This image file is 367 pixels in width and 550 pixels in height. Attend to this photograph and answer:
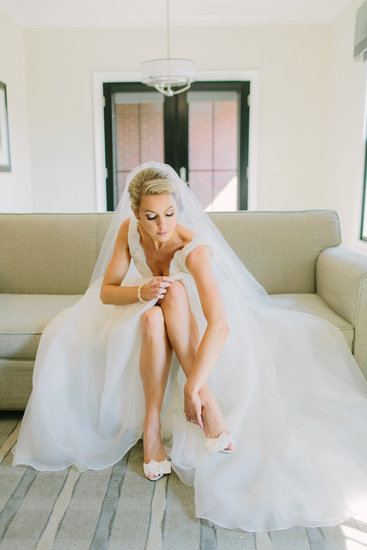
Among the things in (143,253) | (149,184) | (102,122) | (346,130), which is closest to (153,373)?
(143,253)

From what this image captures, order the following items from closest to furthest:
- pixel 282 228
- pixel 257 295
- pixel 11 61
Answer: pixel 257 295 → pixel 282 228 → pixel 11 61

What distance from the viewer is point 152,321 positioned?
1711 millimetres

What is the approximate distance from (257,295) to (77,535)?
1.20 meters

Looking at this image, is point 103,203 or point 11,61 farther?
point 103,203

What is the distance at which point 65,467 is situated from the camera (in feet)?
5.68

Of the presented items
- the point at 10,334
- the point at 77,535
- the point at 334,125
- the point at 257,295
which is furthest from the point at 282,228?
the point at 334,125

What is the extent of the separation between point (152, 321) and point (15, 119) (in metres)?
4.08

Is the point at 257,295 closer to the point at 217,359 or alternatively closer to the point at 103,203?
the point at 217,359

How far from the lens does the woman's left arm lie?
1.60 meters

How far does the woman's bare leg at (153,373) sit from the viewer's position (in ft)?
5.57

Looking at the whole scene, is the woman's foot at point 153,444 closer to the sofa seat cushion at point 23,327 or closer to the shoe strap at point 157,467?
the shoe strap at point 157,467

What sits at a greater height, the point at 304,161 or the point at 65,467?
the point at 304,161

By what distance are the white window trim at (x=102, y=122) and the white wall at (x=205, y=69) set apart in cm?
6

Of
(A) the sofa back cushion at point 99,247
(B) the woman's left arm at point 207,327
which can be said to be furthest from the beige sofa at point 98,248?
(B) the woman's left arm at point 207,327
